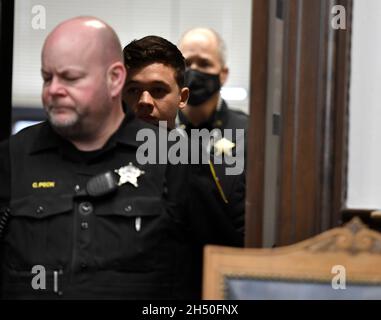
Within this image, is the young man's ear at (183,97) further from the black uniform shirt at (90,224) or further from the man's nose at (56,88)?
the man's nose at (56,88)

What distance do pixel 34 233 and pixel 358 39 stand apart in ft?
3.13

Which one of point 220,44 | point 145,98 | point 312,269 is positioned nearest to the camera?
point 312,269

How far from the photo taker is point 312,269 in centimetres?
154

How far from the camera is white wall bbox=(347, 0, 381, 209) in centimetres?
171

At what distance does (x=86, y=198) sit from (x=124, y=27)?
49cm

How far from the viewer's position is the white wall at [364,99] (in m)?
1.71

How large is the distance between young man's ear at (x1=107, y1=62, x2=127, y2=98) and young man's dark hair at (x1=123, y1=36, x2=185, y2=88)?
6 cm

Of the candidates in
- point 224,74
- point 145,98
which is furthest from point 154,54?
point 224,74

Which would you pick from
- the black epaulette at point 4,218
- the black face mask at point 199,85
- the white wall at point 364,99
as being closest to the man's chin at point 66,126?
the black epaulette at point 4,218

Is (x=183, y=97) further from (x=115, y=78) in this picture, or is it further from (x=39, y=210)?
(x=39, y=210)

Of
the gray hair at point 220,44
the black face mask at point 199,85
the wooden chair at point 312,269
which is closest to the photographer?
the wooden chair at point 312,269

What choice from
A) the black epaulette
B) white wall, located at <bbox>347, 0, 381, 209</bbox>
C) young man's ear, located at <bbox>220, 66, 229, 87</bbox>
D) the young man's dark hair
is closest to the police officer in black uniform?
the young man's dark hair

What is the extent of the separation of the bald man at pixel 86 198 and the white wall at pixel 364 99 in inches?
17.6
